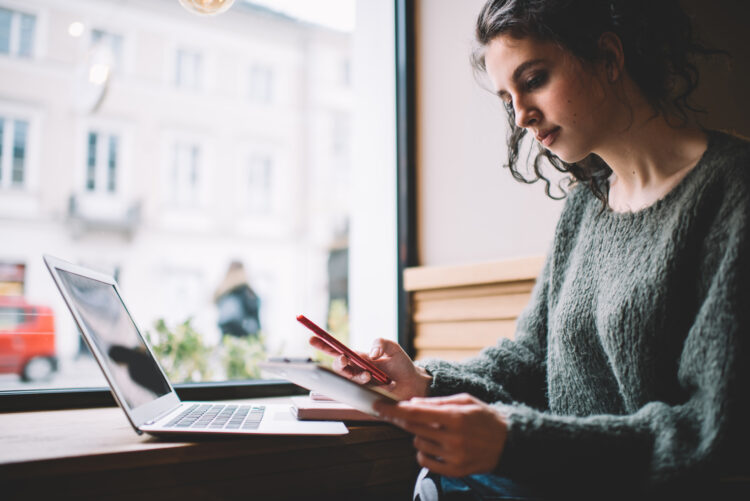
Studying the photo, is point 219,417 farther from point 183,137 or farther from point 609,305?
point 183,137

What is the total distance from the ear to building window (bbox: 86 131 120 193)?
5.53 m

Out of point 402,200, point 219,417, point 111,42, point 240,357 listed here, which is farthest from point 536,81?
point 111,42

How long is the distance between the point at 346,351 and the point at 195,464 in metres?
0.30

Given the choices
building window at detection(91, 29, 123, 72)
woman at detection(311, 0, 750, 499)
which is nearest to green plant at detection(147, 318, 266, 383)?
woman at detection(311, 0, 750, 499)

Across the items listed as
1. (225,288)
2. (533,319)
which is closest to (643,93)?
(533,319)

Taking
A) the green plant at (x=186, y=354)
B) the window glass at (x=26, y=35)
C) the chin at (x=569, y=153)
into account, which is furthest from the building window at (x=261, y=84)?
the chin at (x=569, y=153)

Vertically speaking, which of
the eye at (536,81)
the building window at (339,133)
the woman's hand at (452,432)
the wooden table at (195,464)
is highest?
the building window at (339,133)

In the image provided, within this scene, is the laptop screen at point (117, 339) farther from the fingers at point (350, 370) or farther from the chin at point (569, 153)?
the chin at point (569, 153)

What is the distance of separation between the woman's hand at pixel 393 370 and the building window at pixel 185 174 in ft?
17.9

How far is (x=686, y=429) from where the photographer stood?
654 mm

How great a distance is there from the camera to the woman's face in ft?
2.81

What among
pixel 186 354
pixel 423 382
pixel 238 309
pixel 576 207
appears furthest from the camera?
pixel 238 309

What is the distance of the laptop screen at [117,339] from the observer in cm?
77

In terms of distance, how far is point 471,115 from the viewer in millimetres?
1598
